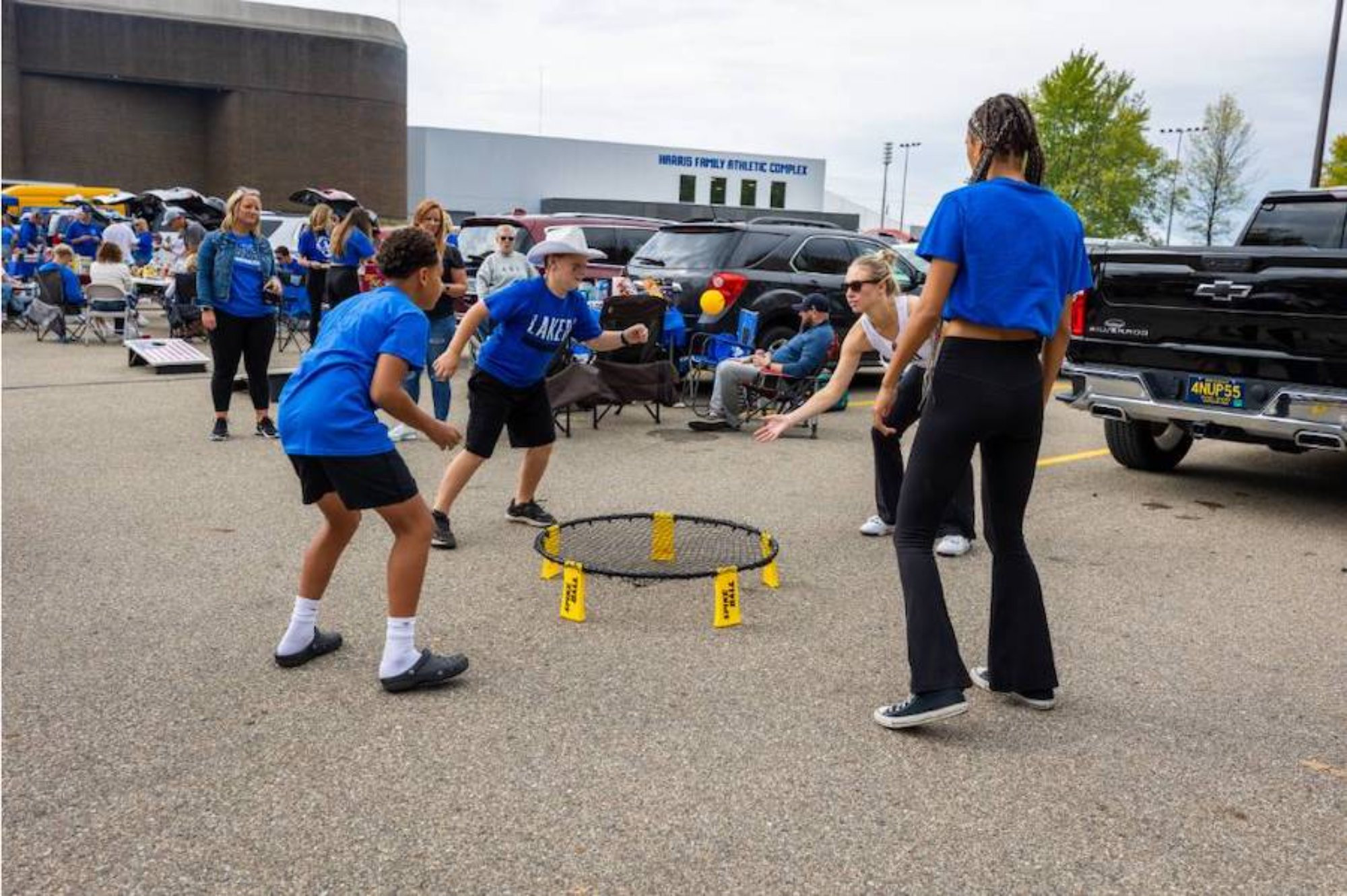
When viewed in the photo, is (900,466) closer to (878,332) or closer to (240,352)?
(878,332)

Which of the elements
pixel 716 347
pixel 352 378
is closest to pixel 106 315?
pixel 716 347

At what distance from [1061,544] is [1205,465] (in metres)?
3.27

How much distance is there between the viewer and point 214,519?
641cm

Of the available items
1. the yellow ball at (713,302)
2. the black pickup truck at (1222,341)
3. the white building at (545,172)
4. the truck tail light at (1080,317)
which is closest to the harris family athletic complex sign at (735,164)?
the white building at (545,172)

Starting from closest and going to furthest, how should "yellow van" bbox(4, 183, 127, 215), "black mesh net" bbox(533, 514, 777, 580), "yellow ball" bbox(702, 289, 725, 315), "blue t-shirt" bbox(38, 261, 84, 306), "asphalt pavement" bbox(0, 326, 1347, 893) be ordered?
1. "asphalt pavement" bbox(0, 326, 1347, 893)
2. "black mesh net" bbox(533, 514, 777, 580)
3. "yellow ball" bbox(702, 289, 725, 315)
4. "blue t-shirt" bbox(38, 261, 84, 306)
5. "yellow van" bbox(4, 183, 127, 215)

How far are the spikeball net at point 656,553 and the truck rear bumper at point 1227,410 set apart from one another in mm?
2721

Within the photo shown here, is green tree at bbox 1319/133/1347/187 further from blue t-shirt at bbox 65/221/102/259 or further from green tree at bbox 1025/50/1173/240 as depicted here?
blue t-shirt at bbox 65/221/102/259

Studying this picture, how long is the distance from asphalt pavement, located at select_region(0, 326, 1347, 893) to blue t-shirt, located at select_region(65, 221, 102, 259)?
1447 centimetres

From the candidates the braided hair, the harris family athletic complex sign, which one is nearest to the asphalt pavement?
the braided hair

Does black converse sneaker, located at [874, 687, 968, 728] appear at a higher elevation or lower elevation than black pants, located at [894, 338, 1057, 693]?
lower

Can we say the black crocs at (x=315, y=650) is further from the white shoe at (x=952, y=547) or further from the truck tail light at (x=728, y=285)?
the truck tail light at (x=728, y=285)

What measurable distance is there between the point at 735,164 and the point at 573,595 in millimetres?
61421

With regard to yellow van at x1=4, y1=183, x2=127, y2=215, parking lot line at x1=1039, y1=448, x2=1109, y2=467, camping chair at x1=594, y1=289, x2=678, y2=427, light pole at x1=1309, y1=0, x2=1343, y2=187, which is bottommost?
parking lot line at x1=1039, y1=448, x2=1109, y2=467

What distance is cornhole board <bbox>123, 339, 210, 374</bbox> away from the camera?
13023 mm
